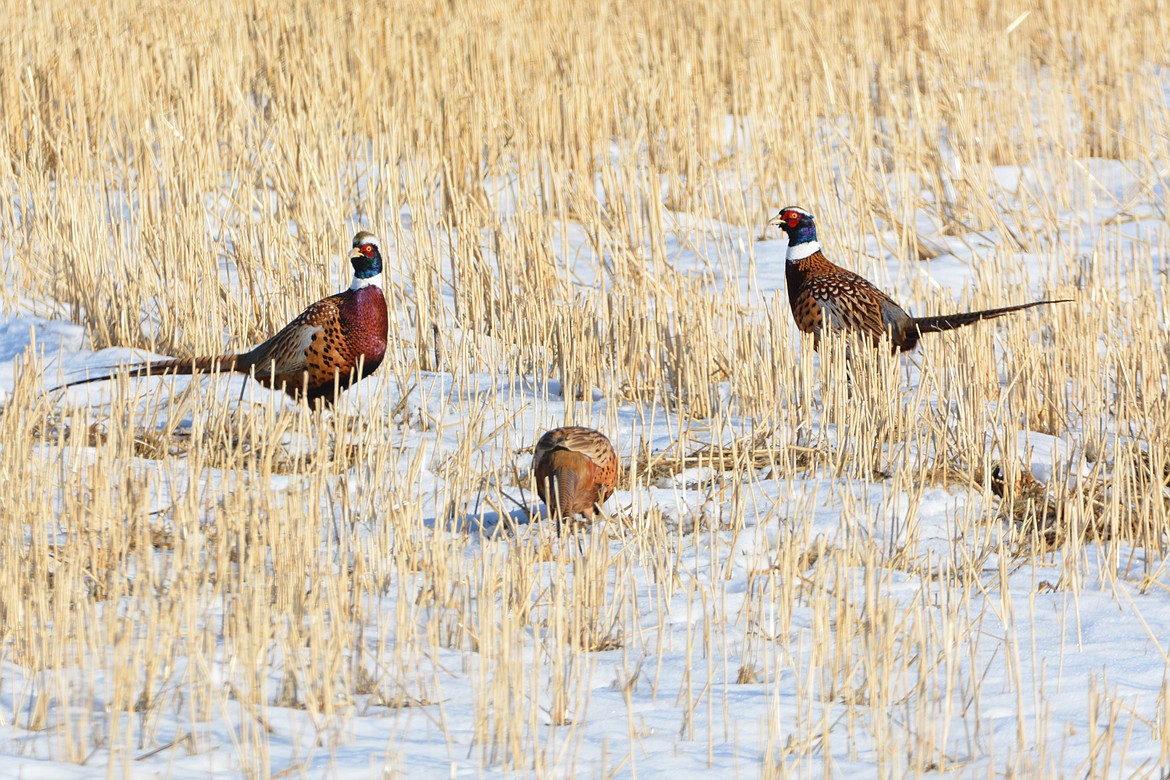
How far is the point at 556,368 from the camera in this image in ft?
20.6

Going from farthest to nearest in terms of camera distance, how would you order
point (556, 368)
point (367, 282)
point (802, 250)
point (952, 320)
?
point (802, 250), point (556, 368), point (952, 320), point (367, 282)

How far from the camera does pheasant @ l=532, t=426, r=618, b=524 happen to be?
4.30 m

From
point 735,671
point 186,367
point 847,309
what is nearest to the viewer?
point 735,671

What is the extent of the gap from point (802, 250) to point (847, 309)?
47 cm

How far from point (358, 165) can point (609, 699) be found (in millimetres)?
5972

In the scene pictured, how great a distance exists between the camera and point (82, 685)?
2.90 metres

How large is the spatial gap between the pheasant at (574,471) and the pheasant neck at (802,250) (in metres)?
2.16

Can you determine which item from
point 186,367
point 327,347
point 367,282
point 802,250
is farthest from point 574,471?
point 802,250

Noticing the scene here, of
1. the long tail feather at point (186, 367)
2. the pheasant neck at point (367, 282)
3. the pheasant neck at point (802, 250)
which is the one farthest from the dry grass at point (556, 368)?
the pheasant neck at point (367, 282)

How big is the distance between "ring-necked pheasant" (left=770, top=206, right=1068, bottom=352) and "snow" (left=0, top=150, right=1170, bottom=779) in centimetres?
113

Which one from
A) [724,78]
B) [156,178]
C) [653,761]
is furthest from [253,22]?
[653,761]

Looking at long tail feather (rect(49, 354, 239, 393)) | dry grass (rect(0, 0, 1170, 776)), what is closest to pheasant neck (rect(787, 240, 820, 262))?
dry grass (rect(0, 0, 1170, 776))

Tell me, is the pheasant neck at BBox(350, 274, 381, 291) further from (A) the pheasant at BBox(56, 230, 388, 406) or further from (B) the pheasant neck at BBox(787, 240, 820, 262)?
(B) the pheasant neck at BBox(787, 240, 820, 262)

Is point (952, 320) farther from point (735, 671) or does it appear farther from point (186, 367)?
point (186, 367)
